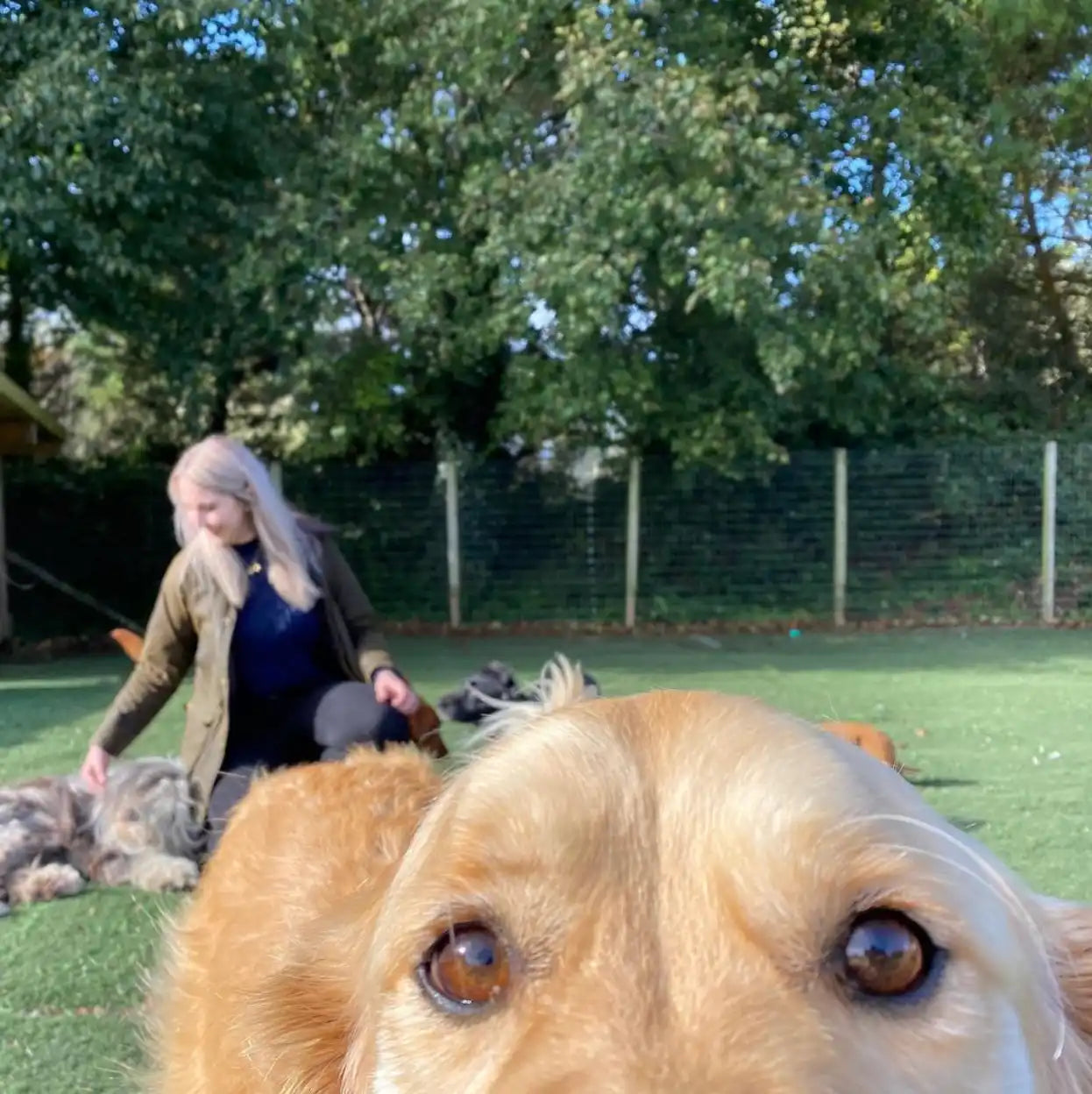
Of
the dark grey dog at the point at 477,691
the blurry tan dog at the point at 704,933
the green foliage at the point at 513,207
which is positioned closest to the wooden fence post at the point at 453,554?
the green foliage at the point at 513,207

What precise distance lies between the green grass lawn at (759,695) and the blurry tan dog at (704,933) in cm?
178

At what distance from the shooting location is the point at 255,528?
4.18 metres

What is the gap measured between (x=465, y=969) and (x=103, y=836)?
3350 millimetres

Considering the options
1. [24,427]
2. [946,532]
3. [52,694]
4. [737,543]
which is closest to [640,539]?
[737,543]

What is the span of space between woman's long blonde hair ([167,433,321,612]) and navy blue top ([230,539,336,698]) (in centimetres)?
5

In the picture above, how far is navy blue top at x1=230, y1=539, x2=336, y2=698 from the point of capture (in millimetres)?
4102

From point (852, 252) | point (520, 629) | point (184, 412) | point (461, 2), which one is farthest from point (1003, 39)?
point (184, 412)

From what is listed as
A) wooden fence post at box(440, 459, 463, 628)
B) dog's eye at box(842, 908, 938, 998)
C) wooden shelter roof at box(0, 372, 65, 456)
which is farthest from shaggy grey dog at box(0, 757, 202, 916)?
wooden fence post at box(440, 459, 463, 628)

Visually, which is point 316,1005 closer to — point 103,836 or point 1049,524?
point 103,836

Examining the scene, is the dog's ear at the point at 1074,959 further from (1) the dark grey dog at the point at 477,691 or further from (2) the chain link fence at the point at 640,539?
(2) the chain link fence at the point at 640,539

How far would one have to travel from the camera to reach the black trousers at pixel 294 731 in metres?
4.00

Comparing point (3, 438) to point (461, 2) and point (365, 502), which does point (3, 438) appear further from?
point (461, 2)

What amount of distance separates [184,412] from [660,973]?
39.0 ft

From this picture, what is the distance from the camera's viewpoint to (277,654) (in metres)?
4.21
